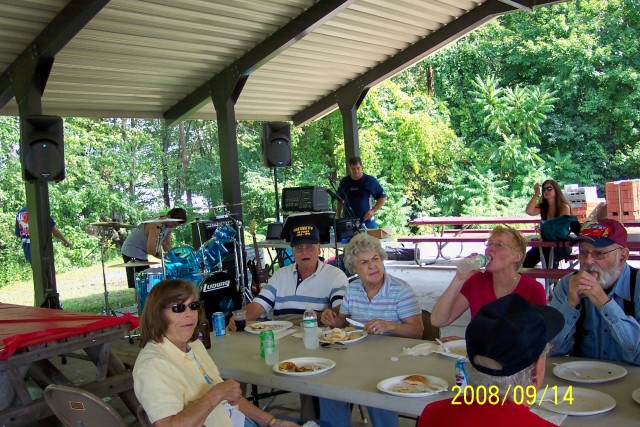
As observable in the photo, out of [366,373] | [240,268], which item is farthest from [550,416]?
[240,268]

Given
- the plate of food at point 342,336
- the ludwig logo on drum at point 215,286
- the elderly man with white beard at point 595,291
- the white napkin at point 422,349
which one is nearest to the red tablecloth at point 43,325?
the ludwig logo on drum at point 215,286

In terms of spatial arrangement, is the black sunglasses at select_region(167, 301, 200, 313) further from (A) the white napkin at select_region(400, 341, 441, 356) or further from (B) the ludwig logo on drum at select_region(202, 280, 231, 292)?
(B) the ludwig logo on drum at select_region(202, 280, 231, 292)

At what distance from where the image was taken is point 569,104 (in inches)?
663

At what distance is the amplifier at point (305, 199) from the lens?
746 cm

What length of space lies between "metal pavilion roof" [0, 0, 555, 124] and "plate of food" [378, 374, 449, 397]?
199 inches

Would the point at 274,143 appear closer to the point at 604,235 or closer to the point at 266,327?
the point at 266,327

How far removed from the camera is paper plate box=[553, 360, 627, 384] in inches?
80.2

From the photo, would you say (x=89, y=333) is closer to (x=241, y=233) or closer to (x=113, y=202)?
(x=241, y=233)

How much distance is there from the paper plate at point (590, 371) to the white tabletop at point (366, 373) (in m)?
0.02

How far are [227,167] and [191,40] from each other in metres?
1.90

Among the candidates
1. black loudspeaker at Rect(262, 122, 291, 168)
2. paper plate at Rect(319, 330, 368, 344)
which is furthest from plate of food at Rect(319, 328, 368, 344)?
black loudspeaker at Rect(262, 122, 291, 168)

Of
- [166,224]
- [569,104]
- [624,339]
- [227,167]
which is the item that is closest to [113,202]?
[227,167]

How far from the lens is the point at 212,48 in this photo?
26.2 feet

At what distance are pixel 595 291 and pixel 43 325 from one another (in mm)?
2844
